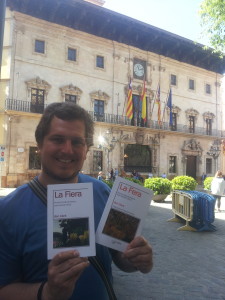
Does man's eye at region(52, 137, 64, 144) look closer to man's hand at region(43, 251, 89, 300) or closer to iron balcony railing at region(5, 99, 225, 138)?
man's hand at region(43, 251, 89, 300)

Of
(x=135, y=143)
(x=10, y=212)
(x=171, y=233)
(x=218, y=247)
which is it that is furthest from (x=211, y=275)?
(x=135, y=143)

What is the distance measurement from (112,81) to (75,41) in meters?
5.00

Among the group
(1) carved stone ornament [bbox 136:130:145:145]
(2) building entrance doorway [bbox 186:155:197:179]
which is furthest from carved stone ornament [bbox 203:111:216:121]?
(1) carved stone ornament [bbox 136:130:145:145]

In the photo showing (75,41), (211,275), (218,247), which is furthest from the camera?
(75,41)

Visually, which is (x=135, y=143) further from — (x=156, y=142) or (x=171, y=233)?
(x=171, y=233)

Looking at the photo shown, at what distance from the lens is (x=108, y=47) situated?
27234mm

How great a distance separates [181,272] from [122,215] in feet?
12.9

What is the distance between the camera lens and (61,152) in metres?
1.68

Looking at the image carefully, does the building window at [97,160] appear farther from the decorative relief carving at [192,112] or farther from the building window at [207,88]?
the building window at [207,88]

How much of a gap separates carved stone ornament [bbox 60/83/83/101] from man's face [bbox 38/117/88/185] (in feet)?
77.8

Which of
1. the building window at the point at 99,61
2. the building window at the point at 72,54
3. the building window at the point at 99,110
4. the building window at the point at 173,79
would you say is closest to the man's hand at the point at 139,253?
the building window at the point at 99,110

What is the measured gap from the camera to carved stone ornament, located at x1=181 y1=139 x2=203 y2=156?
101 feet

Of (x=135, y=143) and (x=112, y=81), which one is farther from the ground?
(x=112, y=81)

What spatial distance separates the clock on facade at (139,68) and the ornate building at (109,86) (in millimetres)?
101
